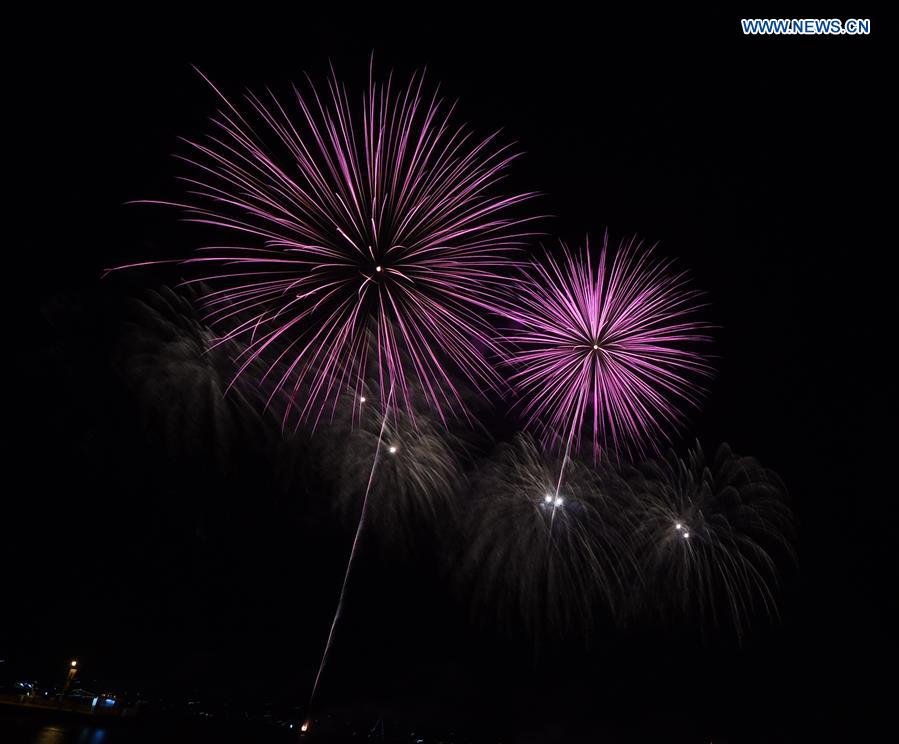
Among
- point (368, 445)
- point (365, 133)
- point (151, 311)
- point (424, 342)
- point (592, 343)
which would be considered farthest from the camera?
point (368, 445)

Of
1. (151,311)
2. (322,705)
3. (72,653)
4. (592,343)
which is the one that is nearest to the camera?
(151,311)

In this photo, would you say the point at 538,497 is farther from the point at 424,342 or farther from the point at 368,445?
the point at 424,342

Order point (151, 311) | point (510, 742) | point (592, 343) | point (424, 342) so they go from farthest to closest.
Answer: point (510, 742) < point (592, 343) < point (151, 311) < point (424, 342)

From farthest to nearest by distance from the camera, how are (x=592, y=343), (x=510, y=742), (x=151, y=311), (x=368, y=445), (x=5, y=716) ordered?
(x=510, y=742) → (x=5, y=716) → (x=368, y=445) → (x=592, y=343) → (x=151, y=311)

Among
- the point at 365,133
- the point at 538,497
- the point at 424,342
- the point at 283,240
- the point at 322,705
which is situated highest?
the point at 365,133

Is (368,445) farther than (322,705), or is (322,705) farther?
(322,705)

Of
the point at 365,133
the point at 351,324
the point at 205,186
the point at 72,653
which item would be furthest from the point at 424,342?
the point at 72,653

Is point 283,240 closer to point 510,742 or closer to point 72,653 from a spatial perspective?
point 72,653

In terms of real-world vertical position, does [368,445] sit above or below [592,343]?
below

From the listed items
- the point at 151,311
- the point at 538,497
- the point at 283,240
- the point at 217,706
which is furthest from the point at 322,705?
the point at 283,240
